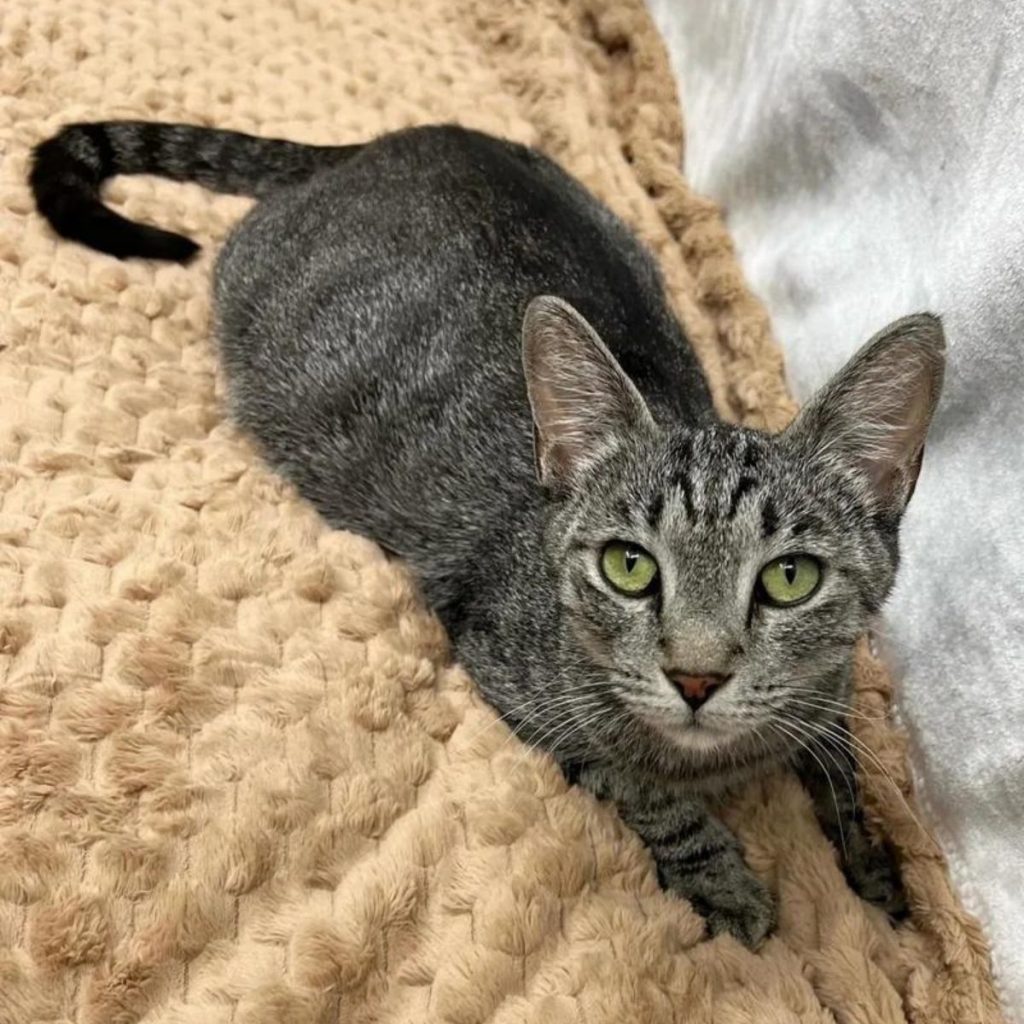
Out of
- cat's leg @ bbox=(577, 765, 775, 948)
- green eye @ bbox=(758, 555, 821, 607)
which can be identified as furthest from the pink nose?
cat's leg @ bbox=(577, 765, 775, 948)

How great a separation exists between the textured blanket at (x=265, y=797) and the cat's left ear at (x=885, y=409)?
1.18ft

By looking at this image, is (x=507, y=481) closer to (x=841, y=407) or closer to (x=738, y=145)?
(x=841, y=407)

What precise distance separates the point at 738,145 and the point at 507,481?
0.92 metres

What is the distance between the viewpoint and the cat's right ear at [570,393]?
110 centimetres

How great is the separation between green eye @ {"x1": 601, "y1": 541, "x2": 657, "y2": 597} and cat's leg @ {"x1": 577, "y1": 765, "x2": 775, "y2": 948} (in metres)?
0.25

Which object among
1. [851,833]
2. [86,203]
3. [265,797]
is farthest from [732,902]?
[86,203]

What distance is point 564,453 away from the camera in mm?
1207

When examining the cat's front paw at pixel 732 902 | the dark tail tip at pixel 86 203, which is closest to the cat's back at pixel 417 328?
the dark tail tip at pixel 86 203

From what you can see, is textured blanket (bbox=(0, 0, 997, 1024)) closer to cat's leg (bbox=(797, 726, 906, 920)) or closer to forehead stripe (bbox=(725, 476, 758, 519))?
cat's leg (bbox=(797, 726, 906, 920))

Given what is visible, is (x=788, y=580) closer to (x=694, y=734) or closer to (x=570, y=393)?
(x=694, y=734)

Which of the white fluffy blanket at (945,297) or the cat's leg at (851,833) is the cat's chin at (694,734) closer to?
the cat's leg at (851,833)

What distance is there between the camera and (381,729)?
116 cm

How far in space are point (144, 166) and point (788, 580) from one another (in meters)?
1.36

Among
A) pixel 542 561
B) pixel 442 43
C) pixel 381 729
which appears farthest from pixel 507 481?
pixel 442 43
